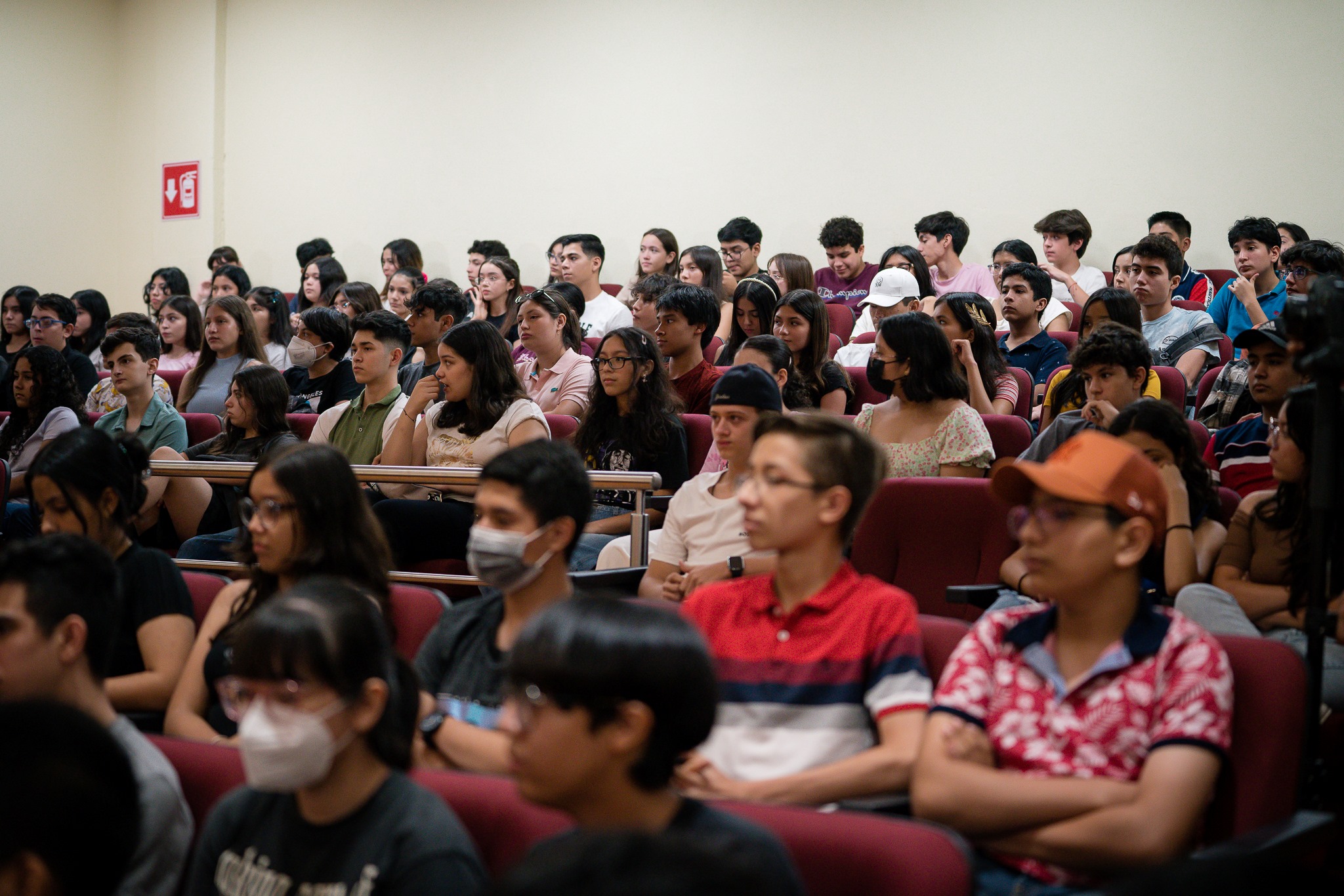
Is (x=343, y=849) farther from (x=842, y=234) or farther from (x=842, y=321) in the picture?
(x=842, y=234)

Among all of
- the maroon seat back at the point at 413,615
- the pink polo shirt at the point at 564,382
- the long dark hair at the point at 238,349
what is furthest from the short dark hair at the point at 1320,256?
the long dark hair at the point at 238,349

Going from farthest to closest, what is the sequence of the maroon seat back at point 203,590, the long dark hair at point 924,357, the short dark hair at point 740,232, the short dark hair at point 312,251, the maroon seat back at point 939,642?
the short dark hair at point 312,251, the short dark hair at point 740,232, the long dark hair at point 924,357, the maroon seat back at point 203,590, the maroon seat back at point 939,642

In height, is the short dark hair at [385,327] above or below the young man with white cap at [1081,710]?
above

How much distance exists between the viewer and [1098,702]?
1676mm

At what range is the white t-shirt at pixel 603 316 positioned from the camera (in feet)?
21.1

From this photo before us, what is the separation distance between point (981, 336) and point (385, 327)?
2124mm

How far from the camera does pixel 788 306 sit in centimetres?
451

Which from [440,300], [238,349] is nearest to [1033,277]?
[440,300]

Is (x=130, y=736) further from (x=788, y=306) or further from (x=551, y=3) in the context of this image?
(x=551, y=3)

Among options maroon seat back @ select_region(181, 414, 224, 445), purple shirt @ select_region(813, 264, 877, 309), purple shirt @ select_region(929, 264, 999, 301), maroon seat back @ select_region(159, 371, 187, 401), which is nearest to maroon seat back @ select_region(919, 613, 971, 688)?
maroon seat back @ select_region(181, 414, 224, 445)

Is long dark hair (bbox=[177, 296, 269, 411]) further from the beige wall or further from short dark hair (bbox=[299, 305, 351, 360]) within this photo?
the beige wall

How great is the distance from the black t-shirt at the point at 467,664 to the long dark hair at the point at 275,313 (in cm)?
489

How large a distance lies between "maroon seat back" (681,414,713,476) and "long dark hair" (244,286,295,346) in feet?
11.3

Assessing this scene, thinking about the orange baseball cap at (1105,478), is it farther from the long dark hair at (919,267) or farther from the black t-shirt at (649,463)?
the long dark hair at (919,267)
